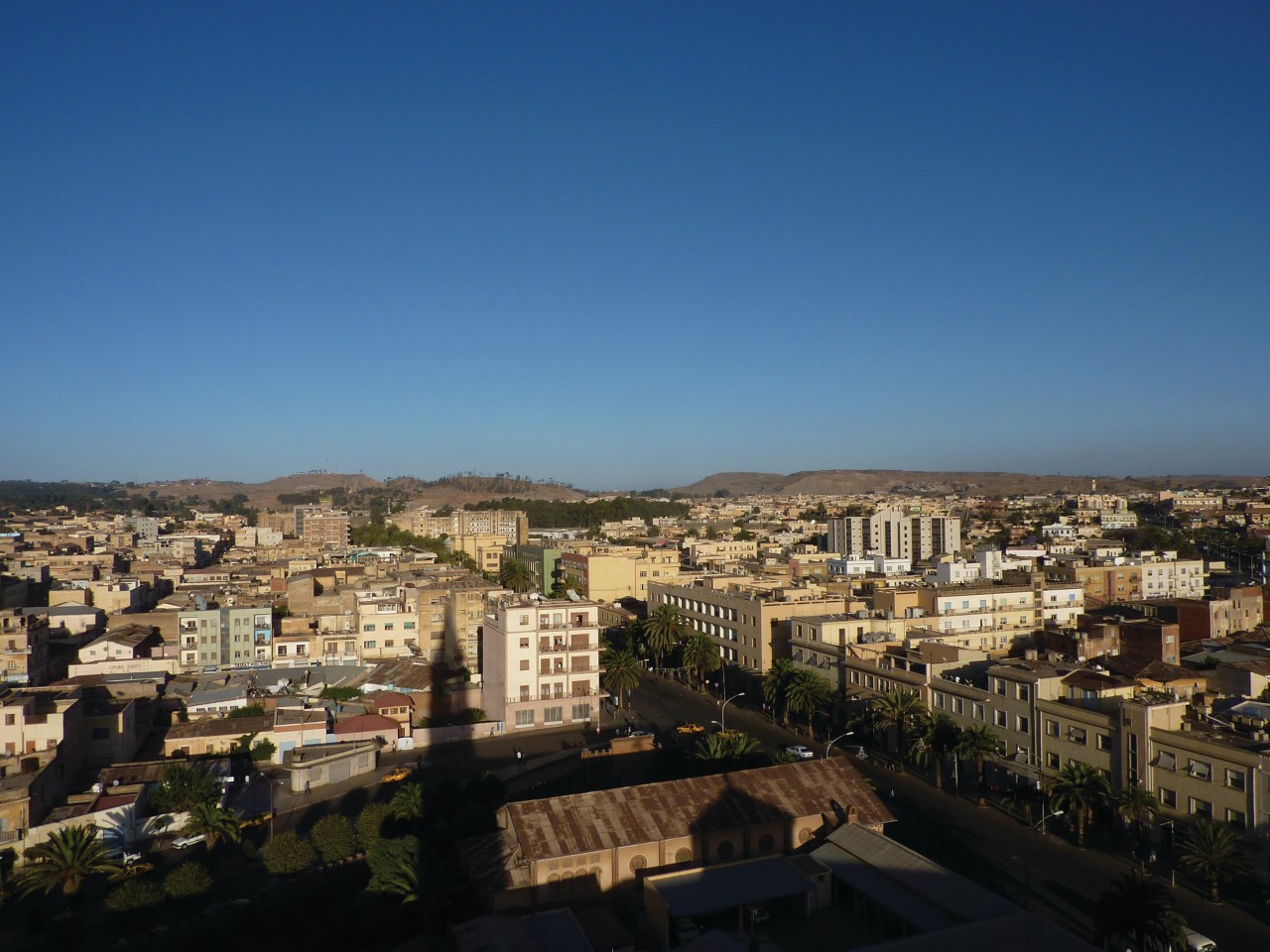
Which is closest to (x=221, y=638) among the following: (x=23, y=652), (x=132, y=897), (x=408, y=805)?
(x=23, y=652)

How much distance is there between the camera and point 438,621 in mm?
45312

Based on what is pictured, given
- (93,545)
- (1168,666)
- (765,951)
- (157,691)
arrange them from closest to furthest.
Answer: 1. (765,951)
2. (1168,666)
3. (157,691)
4. (93,545)

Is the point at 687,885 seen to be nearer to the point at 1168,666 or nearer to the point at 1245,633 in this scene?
the point at 1168,666

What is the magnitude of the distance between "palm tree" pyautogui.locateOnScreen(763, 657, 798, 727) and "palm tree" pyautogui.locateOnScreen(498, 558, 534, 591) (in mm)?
28302

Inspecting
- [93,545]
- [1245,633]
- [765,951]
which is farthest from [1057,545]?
[93,545]

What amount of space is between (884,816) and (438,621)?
28621 millimetres

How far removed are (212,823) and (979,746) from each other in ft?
64.0

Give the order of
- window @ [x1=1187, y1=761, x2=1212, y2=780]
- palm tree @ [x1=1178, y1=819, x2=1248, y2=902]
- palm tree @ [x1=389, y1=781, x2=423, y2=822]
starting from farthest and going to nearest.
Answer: palm tree @ [x1=389, y1=781, x2=423, y2=822]
window @ [x1=1187, y1=761, x2=1212, y2=780]
palm tree @ [x1=1178, y1=819, x2=1248, y2=902]

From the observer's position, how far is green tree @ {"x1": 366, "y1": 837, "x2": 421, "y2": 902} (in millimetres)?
17953

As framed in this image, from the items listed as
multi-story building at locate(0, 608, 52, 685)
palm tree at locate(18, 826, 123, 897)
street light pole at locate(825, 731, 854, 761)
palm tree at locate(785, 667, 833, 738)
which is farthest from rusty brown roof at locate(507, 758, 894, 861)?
multi-story building at locate(0, 608, 52, 685)

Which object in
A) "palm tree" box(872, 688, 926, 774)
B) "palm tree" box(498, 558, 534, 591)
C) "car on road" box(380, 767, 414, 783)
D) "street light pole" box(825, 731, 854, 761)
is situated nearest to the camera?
"palm tree" box(872, 688, 926, 774)

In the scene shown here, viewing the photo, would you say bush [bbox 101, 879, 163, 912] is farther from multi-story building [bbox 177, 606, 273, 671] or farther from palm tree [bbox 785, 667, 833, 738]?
multi-story building [bbox 177, 606, 273, 671]

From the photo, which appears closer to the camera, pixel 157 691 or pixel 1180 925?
pixel 1180 925

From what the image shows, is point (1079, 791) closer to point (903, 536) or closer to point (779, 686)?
point (779, 686)
